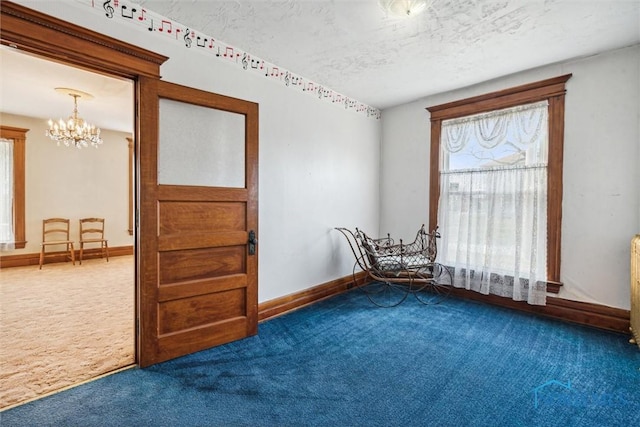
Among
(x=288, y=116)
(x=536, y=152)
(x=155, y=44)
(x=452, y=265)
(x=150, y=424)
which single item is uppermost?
(x=155, y=44)

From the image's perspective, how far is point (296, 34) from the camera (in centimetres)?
257

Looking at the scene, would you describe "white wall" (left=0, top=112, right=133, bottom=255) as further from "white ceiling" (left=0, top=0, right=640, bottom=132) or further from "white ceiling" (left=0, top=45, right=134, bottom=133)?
"white ceiling" (left=0, top=0, right=640, bottom=132)

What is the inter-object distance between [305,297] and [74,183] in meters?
5.68

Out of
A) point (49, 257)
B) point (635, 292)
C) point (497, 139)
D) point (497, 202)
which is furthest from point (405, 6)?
point (49, 257)

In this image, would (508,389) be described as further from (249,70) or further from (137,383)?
(249,70)

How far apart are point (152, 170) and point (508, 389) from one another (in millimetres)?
2912

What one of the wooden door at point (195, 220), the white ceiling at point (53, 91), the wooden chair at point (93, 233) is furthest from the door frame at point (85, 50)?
the wooden chair at point (93, 233)

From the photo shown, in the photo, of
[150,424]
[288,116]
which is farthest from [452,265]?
[150,424]

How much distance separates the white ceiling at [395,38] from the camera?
87.4 inches

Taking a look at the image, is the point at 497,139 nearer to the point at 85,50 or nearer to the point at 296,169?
the point at 296,169

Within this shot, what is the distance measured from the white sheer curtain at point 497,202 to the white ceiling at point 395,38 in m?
0.58

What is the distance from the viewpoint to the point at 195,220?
2.45 meters

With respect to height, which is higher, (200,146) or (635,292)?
(200,146)

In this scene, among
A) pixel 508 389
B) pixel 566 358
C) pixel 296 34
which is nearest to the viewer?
pixel 508 389
